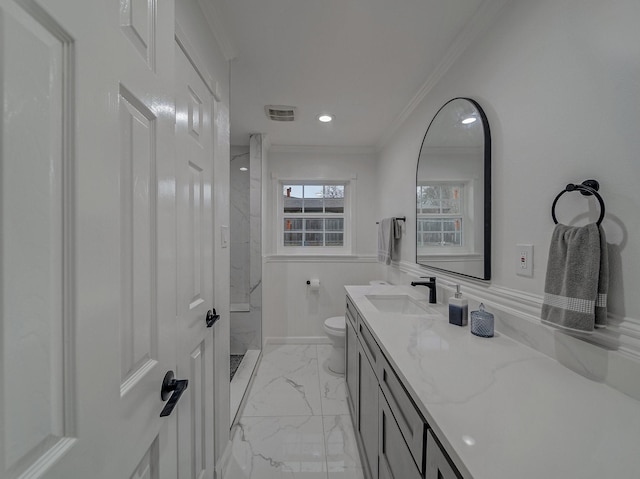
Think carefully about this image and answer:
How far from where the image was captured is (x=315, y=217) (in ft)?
11.2

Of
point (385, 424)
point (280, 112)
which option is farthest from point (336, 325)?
point (280, 112)

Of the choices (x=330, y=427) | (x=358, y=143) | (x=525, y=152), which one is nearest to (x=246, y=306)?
(x=330, y=427)

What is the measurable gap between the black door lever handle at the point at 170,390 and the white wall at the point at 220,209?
69 cm

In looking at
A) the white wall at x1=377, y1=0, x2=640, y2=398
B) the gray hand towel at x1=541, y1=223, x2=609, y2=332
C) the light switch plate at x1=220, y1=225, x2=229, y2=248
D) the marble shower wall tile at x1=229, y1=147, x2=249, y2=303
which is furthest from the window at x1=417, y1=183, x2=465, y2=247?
the marble shower wall tile at x1=229, y1=147, x2=249, y2=303

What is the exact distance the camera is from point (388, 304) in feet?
6.46

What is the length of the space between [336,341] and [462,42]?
2.32 meters

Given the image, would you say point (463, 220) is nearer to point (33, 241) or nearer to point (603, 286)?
point (603, 286)

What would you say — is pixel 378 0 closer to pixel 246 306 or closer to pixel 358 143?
pixel 358 143

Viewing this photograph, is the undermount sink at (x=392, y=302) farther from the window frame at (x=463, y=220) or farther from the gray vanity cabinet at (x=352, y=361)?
the window frame at (x=463, y=220)

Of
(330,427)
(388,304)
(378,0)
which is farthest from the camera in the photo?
(388,304)

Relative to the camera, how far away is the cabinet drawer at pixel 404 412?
74 cm

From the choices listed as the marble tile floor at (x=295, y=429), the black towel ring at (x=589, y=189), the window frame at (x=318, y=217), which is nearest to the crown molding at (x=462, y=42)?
the black towel ring at (x=589, y=189)

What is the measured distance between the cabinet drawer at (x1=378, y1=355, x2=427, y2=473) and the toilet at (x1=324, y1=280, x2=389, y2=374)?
1269mm

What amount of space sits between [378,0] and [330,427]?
2477 mm
